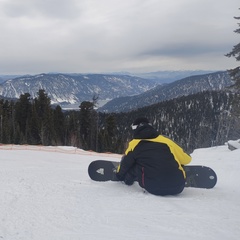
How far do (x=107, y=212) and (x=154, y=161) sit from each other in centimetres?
147

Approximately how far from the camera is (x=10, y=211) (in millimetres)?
4496

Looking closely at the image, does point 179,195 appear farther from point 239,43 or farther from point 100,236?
point 239,43

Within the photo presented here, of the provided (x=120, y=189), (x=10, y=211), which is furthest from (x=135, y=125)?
(x=10, y=211)

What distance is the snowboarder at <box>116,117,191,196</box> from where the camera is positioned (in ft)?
18.5

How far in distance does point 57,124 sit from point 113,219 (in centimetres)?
5806

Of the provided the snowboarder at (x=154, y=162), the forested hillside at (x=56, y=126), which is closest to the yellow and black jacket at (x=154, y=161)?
the snowboarder at (x=154, y=162)

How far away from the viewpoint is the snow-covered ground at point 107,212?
383 cm

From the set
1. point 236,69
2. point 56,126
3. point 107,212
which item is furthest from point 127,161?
point 56,126

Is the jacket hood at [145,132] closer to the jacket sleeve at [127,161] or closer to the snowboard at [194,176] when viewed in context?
the jacket sleeve at [127,161]

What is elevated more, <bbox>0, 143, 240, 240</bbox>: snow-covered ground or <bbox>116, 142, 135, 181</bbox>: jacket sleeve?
<bbox>116, 142, 135, 181</bbox>: jacket sleeve

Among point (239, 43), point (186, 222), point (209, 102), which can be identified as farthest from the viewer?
point (209, 102)

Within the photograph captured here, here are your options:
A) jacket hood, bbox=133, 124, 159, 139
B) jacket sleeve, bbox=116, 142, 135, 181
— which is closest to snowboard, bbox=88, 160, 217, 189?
jacket sleeve, bbox=116, 142, 135, 181

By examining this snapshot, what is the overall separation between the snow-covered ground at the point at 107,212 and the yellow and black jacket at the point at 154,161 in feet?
0.81

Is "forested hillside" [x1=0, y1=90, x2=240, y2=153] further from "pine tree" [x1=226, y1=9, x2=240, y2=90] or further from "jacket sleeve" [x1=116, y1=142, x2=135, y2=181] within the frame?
"jacket sleeve" [x1=116, y1=142, x2=135, y2=181]
